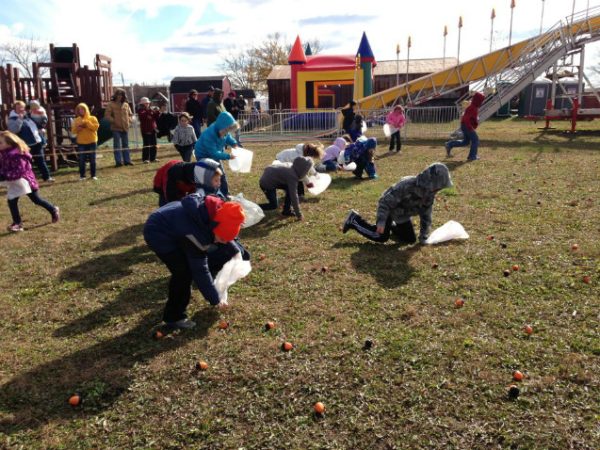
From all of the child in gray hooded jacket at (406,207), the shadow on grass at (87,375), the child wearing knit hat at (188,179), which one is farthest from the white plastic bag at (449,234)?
the shadow on grass at (87,375)

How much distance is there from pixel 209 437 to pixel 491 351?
2.31 m

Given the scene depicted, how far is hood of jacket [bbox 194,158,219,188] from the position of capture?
522cm

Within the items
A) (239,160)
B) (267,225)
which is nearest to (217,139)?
(239,160)

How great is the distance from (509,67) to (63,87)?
1750 centimetres

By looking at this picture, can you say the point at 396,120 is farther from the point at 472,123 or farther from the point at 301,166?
the point at 301,166

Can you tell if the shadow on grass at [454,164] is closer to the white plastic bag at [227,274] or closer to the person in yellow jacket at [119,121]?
the white plastic bag at [227,274]

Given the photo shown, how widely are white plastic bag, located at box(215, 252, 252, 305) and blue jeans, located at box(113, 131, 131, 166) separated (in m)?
10.7

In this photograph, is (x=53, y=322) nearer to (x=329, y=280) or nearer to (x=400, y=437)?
(x=329, y=280)

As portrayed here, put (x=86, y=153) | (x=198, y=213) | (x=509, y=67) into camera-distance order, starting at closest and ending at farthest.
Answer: (x=198, y=213) → (x=86, y=153) → (x=509, y=67)

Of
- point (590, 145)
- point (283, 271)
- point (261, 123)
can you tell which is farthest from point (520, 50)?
point (283, 271)

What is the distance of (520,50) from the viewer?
66.8ft

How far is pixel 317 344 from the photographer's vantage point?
4.12 m

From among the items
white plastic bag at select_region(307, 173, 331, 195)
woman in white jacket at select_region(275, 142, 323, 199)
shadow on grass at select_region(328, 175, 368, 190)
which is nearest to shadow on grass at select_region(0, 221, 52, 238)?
woman in white jacket at select_region(275, 142, 323, 199)

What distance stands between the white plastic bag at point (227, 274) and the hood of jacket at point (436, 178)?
8.59ft
